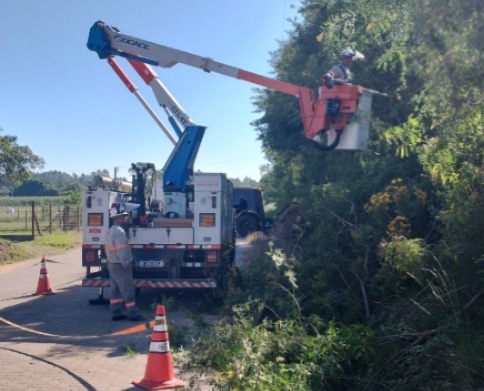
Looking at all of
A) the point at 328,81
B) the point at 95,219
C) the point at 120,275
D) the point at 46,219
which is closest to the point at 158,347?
the point at 120,275

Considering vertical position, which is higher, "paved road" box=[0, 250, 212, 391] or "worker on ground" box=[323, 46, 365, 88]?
"worker on ground" box=[323, 46, 365, 88]

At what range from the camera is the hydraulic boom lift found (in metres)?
9.46

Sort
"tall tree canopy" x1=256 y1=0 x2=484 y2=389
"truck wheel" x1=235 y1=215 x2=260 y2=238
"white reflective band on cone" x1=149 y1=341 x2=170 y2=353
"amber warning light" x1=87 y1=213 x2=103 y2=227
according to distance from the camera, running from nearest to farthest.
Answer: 1. "tall tree canopy" x1=256 y1=0 x2=484 y2=389
2. "white reflective band on cone" x1=149 y1=341 x2=170 y2=353
3. "amber warning light" x1=87 y1=213 x2=103 y2=227
4. "truck wheel" x1=235 y1=215 x2=260 y2=238

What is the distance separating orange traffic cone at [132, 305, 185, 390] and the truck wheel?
75.2 ft

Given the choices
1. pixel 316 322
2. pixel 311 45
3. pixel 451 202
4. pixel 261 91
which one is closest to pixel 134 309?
pixel 316 322

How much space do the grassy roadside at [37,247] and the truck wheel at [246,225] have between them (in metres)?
7.83

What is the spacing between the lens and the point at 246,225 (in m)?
30.1

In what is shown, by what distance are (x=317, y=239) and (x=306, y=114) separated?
2.11 metres

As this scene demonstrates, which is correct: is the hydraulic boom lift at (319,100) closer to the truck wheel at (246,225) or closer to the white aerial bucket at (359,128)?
the white aerial bucket at (359,128)

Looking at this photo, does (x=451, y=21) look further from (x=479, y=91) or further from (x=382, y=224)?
→ (x=382, y=224)

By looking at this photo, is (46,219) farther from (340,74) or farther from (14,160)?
(340,74)

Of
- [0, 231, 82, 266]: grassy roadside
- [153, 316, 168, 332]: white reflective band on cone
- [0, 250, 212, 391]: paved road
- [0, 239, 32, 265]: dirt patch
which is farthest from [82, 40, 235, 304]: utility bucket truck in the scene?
[0, 231, 82, 266]: grassy roadside

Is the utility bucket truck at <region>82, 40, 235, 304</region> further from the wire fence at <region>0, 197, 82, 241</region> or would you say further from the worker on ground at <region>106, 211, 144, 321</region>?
the wire fence at <region>0, 197, 82, 241</region>

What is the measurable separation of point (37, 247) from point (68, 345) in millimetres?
19071
